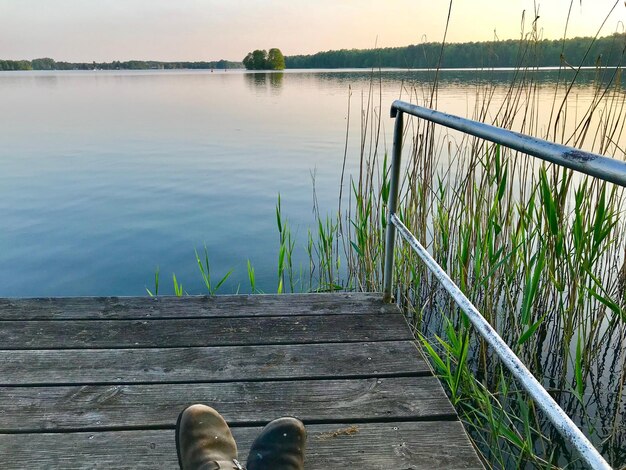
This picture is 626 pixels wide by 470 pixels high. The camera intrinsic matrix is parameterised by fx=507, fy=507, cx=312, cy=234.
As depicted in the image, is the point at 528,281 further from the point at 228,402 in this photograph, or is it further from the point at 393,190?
the point at 228,402

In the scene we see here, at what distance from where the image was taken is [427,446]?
1224 mm

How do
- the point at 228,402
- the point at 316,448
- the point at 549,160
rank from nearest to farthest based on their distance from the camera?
the point at 549,160 → the point at 316,448 → the point at 228,402

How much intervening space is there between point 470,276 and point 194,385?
1671mm

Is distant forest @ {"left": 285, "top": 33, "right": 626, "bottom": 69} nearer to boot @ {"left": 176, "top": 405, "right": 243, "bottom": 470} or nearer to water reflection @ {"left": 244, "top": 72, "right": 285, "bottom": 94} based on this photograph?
boot @ {"left": 176, "top": 405, "right": 243, "bottom": 470}

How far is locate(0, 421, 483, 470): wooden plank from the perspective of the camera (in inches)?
45.8

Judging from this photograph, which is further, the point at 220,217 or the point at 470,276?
the point at 220,217

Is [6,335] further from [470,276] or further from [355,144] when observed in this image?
[355,144]

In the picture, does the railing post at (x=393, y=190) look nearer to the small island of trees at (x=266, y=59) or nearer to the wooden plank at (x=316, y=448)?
the wooden plank at (x=316, y=448)

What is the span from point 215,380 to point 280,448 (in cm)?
46

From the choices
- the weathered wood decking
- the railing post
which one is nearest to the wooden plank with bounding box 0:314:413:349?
the weathered wood decking

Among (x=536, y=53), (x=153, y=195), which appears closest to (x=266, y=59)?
(x=153, y=195)

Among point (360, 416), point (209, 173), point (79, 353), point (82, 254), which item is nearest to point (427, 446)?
point (360, 416)

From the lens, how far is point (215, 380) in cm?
148

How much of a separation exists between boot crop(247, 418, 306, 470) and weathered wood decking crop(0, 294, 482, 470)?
97 millimetres
